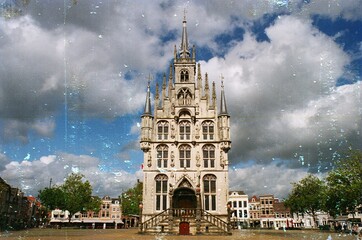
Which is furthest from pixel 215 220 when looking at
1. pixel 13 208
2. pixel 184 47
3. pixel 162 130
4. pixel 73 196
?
pixel 13 208

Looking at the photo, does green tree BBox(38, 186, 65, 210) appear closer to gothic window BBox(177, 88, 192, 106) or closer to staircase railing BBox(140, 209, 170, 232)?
staircase railing BBox(140, 209, 170, 232)

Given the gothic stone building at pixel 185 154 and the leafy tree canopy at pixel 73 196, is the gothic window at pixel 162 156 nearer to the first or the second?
the gothic stone building at pixel 185 154

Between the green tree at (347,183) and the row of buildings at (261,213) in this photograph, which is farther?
the row of buildings at (261,213)

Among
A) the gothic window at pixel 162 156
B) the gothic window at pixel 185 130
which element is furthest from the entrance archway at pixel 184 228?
the gothic window at pixel 185 130

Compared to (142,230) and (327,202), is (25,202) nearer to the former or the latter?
(142,230)

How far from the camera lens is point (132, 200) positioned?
76.3 m

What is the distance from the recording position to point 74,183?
65000 mm

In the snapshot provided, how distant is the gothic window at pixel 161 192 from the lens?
42.9 meters

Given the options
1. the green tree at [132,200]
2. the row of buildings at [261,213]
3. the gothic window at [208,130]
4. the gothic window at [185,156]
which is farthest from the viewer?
the row of buildings at [261,213]

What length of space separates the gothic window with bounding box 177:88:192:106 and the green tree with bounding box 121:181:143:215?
34501 mm

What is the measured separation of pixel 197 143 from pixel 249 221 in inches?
2492

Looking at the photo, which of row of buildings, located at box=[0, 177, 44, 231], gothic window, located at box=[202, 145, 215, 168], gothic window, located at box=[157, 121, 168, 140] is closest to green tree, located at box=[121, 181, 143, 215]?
row of buildings, located at box=[0, 177, 44, 231]

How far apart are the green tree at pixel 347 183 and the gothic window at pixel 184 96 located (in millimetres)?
21766

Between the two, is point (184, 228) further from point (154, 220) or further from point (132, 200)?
point (132, 200)
